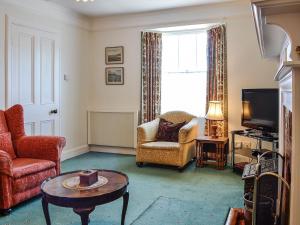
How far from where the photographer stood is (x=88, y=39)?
568 centimetres

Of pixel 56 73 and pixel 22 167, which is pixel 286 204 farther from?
pixel 56 73

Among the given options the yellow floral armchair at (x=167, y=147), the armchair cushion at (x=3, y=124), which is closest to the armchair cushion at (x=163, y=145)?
the yellow floral armchair at (x=167, y=147)

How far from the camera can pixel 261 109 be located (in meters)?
4.09

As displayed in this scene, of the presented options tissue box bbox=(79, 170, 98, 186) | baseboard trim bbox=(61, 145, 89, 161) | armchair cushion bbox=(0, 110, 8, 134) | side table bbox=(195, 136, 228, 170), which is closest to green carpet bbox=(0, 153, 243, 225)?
side table bbox=(195, 136, 228, 170)

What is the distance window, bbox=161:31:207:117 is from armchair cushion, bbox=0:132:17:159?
106 inches

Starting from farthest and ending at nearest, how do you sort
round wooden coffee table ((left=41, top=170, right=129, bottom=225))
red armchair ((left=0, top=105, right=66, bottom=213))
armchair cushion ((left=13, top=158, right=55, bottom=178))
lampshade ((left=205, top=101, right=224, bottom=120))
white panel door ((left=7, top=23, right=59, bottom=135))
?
lampshade ((left=205, top=101, right=224, bottom=120)) < white panel door ((left=7, top=23, right=59, bottom=135)) < armchair cushion ((left=13, top=158, right=55, bottom=178)) < red armchair ((left=0, top=105, right=66, bottom=213)) < round wooden coffee table ((left=41, top=170, right=129, bottom=225))

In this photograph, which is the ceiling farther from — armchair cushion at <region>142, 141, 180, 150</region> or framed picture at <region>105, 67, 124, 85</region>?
armchair cushion at <region>142, 141, 180, 150</region>

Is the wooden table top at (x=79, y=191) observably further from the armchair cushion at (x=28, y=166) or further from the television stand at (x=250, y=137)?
the television stand at (x=250, y=137)

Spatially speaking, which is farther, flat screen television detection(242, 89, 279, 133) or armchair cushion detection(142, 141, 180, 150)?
armchair cushion detection(142, 141, 180, 150)

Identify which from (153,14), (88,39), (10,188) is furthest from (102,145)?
(10,188)

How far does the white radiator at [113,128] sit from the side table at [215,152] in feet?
4.38

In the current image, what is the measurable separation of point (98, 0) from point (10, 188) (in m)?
3.00

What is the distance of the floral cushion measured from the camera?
4684mm

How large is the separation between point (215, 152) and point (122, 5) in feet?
8.98
